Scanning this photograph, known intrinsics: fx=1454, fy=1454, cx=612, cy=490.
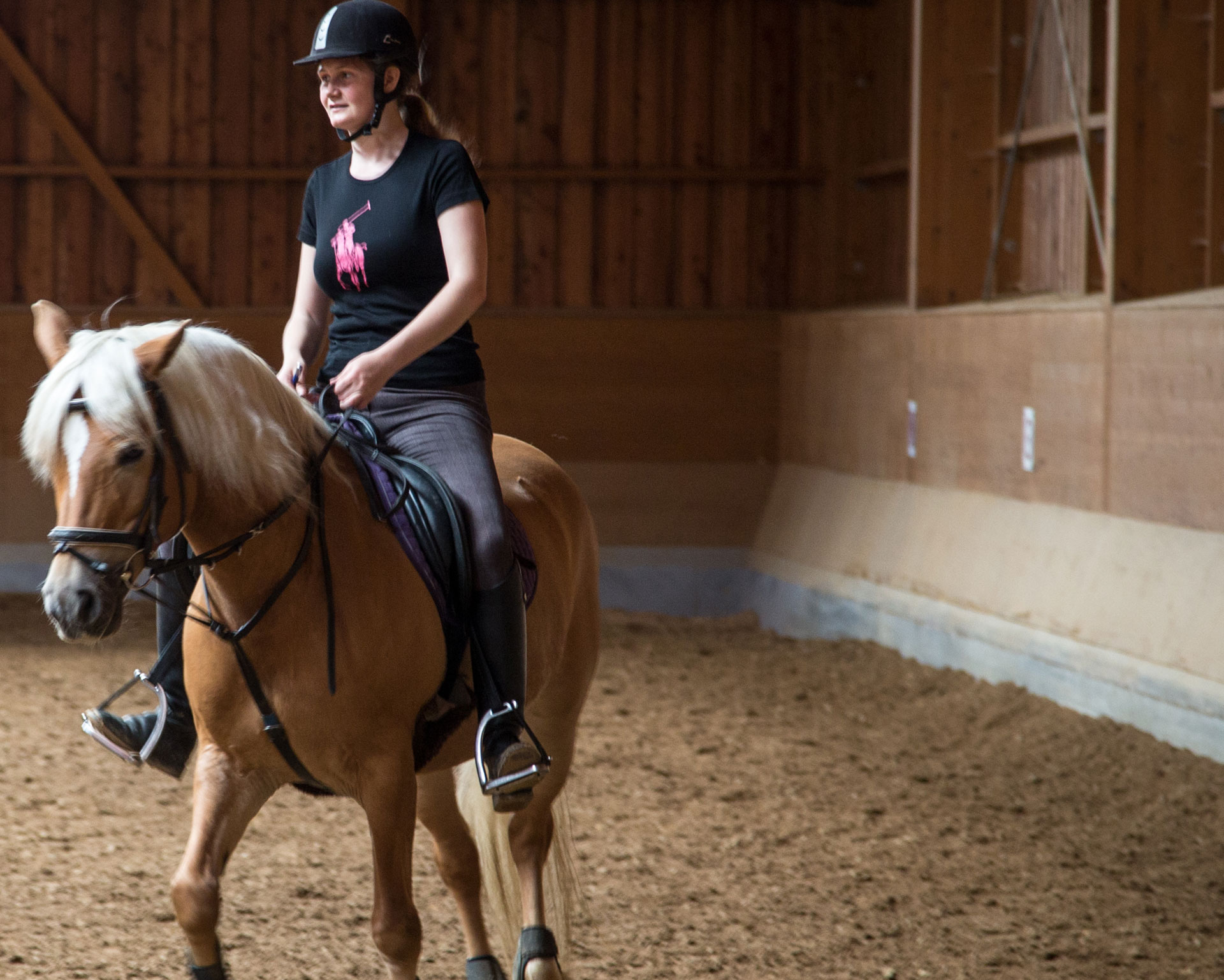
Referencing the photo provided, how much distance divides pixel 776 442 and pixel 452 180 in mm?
6718

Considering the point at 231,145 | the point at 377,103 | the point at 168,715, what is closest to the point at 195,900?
the point at 168,715

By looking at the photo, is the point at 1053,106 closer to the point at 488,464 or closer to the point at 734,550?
the point at 734,550

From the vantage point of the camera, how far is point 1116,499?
5.77m

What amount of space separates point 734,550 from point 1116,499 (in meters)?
3.59

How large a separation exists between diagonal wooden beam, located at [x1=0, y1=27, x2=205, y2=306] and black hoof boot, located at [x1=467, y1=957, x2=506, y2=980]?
22.2ft

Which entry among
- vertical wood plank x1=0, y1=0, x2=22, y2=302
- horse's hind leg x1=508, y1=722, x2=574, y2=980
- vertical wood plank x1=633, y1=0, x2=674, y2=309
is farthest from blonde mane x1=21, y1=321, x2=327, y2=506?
vertical wood plank x1=0, y1=0, x2=22, y2=302

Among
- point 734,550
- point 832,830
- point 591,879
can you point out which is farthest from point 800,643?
point 591,879

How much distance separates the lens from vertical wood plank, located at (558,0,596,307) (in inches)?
368

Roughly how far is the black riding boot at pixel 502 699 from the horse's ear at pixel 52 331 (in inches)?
34.5

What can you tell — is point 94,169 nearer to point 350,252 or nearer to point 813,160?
point 813,160

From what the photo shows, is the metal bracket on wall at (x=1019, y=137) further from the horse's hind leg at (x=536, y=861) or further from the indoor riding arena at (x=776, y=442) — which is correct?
the horse's hind leg at (x=536, y=861)

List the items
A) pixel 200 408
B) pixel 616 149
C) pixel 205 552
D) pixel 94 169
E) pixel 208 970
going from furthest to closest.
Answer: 1. pixel 616 149
2. pixel 94 169
3. pixel 208 970
4. pixel 205 552
5. pixel 200 408

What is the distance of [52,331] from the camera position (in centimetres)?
238

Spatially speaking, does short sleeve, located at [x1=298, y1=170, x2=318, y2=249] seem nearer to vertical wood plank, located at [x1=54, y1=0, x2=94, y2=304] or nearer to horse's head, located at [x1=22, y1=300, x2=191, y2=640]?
horse's head, located at [x1=22, y1=300, x2=191, y2=640]
